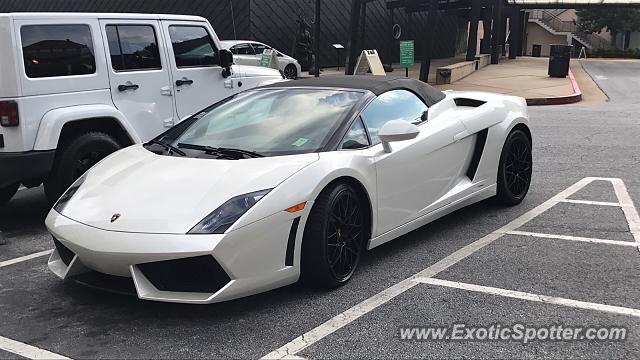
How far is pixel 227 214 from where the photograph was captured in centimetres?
336

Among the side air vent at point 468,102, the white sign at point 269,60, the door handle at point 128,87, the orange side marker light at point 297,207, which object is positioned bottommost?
the orange side marker light at point 297,207

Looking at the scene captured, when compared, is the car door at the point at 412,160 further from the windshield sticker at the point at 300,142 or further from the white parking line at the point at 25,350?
the white parking line at the point at 25,350

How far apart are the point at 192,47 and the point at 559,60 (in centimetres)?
1739

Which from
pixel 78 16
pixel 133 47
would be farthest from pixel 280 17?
pixel 78 16

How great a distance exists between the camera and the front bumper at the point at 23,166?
5.18 m

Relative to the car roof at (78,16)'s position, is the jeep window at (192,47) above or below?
below

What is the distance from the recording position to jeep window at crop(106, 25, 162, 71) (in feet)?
20.2

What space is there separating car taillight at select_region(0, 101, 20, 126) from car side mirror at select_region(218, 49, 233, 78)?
8.47 feet

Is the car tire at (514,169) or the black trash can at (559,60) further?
the black trash can at (559,60)

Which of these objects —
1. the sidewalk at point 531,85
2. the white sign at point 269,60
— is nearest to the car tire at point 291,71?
the white sign at point 269,60

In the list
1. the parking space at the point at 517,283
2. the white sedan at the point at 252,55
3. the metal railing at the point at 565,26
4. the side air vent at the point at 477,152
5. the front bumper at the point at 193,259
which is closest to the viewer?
the front bumper at the point at 193,259

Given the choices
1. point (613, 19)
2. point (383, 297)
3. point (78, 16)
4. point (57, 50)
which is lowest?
point (383, 297)

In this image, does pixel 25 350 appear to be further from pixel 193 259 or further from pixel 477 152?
pixel 477 152

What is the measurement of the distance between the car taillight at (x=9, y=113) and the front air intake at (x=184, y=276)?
2.68 m
